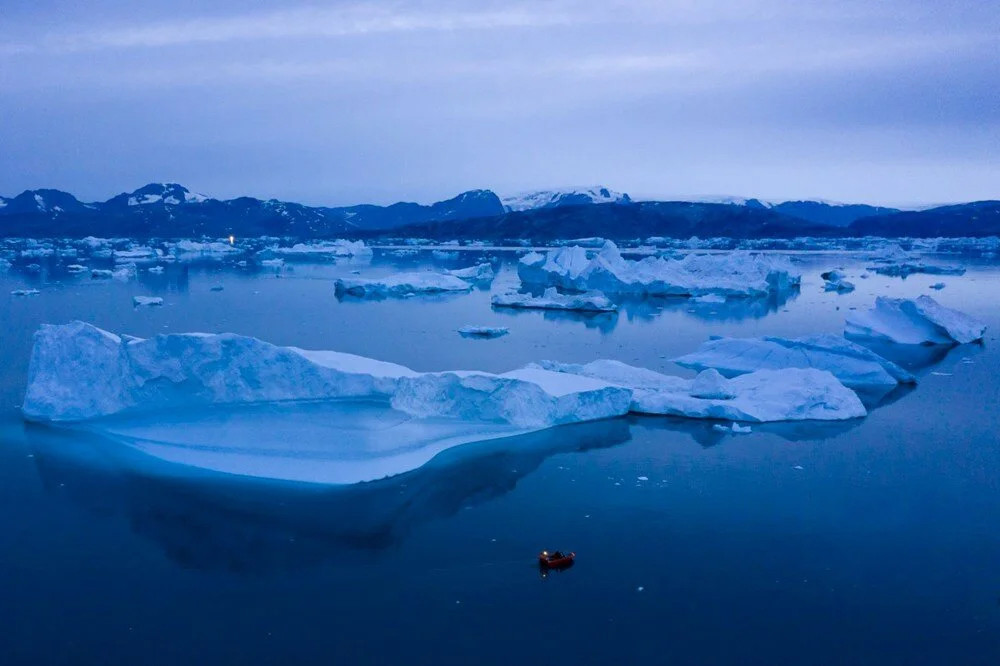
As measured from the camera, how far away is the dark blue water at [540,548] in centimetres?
400

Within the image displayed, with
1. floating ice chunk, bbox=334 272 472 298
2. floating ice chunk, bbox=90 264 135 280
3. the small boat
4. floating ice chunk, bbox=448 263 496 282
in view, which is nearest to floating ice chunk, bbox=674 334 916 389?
the small boat

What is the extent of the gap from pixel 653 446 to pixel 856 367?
4.13m

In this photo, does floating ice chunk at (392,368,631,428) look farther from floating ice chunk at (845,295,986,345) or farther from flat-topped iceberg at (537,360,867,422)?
floating ice chunk at (845,295,986,345)

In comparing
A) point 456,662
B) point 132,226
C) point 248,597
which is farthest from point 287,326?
point 132,226

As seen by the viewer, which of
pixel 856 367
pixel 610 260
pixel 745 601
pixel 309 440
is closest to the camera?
pixel 745 601

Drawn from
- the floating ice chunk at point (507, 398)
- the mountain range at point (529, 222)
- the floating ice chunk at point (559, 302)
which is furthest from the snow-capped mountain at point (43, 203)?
the floating ice chunk at point (507, 398)

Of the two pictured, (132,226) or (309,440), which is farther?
(132,226)

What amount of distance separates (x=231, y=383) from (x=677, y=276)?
16.7m

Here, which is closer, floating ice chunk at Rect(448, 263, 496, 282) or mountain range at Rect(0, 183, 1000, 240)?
floating ice chunk at Rect(448, 263, 496, 282)

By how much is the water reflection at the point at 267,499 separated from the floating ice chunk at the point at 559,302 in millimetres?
10352

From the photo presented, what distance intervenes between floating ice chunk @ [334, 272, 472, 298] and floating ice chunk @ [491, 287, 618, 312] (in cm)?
300

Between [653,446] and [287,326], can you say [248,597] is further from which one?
[287,326]

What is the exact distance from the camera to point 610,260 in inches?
888

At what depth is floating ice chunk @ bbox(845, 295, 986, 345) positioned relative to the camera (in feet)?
42.7
